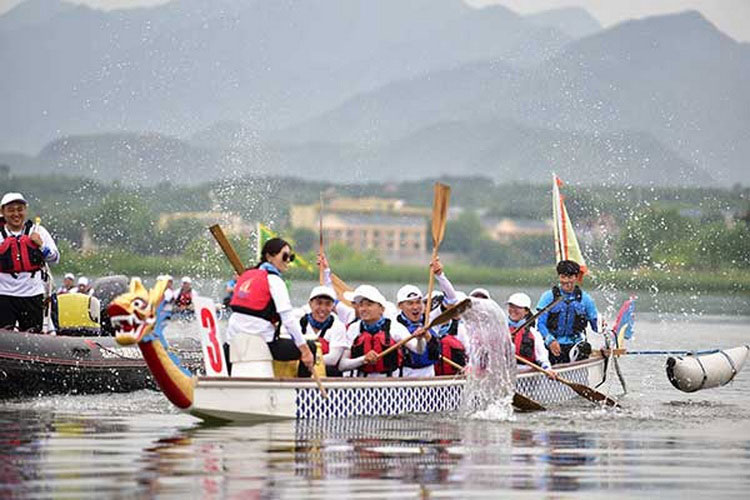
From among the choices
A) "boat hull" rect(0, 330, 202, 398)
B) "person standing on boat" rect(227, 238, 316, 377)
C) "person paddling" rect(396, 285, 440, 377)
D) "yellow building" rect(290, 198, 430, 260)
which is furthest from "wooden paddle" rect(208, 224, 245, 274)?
"yellow building" rect(290, 198, 430, 260)

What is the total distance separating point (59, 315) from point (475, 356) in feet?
21.4

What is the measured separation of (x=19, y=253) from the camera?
19.9m

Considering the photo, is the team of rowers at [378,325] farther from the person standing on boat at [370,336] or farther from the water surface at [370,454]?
the water surface at [370,454]

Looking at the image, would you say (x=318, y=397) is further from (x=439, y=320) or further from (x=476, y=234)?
(x=476, y=234)

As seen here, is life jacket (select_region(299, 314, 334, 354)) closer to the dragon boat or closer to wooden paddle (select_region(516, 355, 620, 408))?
the dragon boat

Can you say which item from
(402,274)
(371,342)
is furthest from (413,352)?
(402,274)

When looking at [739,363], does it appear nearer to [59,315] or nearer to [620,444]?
[620,444]

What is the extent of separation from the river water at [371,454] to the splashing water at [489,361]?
1.74 feet

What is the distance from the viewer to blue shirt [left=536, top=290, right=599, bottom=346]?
72.7ft

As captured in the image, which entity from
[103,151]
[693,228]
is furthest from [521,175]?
[693,228]

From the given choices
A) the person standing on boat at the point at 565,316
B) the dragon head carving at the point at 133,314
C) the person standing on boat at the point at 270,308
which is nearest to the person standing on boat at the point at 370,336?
the person standing on boat at the point at 270,308

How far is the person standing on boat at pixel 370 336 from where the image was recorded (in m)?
18.4

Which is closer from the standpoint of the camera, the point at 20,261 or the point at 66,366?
the point at 20,261

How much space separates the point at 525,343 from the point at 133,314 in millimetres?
6658
